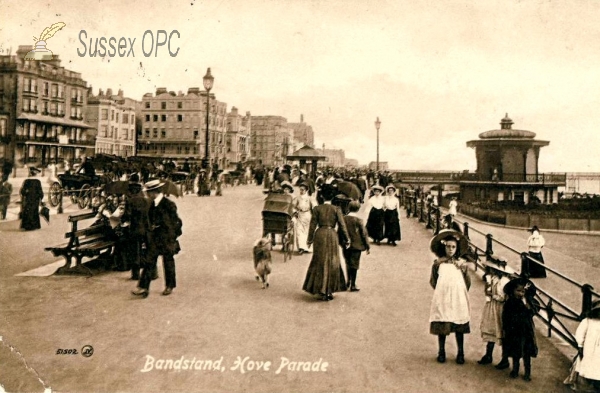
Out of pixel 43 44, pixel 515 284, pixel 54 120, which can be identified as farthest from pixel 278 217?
pixel 54 120

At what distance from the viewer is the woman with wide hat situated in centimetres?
503

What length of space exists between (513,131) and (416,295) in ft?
111

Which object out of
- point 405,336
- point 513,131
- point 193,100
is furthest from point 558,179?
point 193,100

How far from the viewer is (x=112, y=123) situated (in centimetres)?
6388

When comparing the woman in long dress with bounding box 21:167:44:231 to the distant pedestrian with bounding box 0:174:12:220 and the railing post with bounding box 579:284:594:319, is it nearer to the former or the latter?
the distant pedestrian with bounding box 0:174:12:220

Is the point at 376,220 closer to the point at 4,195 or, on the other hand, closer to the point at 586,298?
the point at 586,298

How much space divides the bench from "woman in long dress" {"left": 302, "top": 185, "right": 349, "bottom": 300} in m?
3.88

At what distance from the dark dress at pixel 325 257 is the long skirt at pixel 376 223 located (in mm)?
5713

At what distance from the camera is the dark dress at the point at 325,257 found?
23.6 ft

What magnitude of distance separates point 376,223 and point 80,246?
7.47 m

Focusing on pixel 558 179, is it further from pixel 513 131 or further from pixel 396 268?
pixel 396 268

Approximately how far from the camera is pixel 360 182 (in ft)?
77.5

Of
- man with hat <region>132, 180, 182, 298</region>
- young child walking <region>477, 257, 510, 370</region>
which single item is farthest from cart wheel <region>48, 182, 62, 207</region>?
young child walking <region>477, 257, 510, 370</region>

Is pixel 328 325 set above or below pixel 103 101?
below
